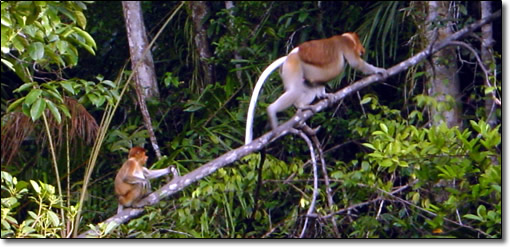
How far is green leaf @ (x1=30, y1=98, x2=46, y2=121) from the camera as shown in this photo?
3.80m

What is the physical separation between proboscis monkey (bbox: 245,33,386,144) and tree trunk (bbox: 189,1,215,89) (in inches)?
79.9

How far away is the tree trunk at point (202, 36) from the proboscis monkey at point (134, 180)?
1.70 meters

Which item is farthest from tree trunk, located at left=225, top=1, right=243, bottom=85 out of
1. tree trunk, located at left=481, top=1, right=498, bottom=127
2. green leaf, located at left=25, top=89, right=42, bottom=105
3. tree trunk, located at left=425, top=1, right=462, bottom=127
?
green leaf, located at left=25, top=89, right=42, bottom=105

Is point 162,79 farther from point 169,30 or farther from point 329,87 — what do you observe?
point 329,87

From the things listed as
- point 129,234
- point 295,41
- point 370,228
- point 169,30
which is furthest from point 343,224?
point 169,30

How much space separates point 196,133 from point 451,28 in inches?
73.6

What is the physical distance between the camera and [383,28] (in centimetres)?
→ 604

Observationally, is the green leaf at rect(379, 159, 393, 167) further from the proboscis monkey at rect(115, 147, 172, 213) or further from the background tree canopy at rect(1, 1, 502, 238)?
the proboscis monkey at rect(115, 147, 172, 213)

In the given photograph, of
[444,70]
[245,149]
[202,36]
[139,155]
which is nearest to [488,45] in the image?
[444,70]

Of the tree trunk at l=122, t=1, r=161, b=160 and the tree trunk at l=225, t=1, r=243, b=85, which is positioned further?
the tree trunk at l=122, t=1, r=161, b=160

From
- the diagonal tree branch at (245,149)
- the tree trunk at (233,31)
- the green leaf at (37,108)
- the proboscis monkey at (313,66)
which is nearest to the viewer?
the green leaf at (37,108)

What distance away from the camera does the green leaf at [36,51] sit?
3.70 m

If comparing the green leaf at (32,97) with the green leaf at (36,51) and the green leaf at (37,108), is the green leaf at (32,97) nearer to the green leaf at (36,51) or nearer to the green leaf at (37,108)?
the green leaf at (37,108)

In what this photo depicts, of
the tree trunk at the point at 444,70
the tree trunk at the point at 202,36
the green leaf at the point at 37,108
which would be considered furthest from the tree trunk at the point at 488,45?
the green leaf at the point at 37,108
